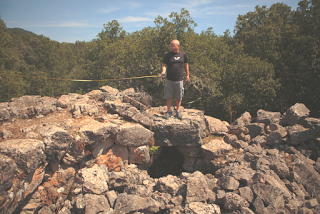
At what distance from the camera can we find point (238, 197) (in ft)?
17.0

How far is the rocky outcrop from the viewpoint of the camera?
5.12 metres

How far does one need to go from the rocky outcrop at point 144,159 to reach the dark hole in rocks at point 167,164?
0.04m

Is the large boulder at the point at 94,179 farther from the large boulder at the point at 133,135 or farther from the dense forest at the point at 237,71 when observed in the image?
the dense forest at the point at 237,71

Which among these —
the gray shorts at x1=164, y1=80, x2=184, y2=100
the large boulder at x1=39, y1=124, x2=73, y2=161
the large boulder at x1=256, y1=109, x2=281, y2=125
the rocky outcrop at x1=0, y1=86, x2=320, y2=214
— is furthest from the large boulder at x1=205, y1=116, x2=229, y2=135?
the large boulder at x1=39, y1=124, x2=73, y2=161

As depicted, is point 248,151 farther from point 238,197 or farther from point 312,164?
point 238,197

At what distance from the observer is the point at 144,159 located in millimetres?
7055

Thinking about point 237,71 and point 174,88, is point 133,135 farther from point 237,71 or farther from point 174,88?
point 237,71

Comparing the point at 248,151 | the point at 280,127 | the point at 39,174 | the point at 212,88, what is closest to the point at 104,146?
the point at 39,174

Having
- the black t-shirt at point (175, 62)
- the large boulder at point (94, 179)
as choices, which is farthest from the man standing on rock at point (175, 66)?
the large boulder at point (94, 179)

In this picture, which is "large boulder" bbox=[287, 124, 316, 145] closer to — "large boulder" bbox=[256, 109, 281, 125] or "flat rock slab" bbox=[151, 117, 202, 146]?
"large boulder" bbox=[256, 109, 281, 125]

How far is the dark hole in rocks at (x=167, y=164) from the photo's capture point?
848 cm

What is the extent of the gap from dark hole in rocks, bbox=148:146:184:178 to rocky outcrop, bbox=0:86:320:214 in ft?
0.14

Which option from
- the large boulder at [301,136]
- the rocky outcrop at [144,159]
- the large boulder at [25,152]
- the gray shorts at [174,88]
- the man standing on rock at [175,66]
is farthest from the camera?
the large boulder at [301,136]

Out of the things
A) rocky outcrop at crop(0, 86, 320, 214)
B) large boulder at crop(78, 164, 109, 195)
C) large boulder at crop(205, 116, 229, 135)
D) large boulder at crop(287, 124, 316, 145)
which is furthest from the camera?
large boulder at crop(205, 116, 229, 135)
